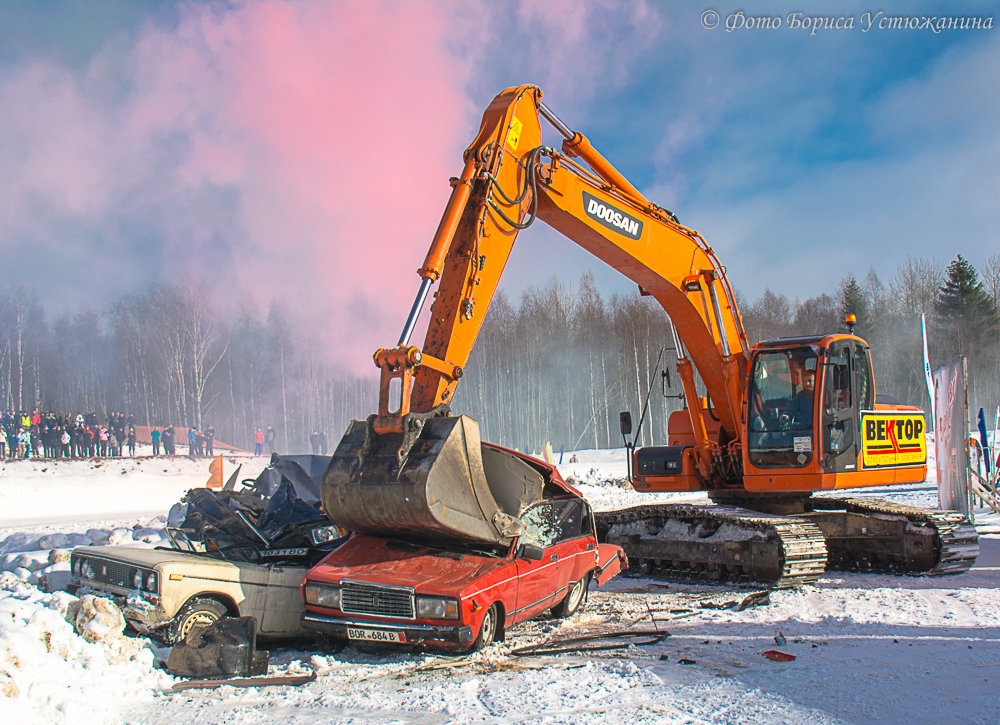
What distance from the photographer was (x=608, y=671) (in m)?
5.53

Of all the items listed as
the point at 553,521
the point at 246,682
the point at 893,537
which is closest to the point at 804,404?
the point at 893,537

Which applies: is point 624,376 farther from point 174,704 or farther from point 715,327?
point 174,704

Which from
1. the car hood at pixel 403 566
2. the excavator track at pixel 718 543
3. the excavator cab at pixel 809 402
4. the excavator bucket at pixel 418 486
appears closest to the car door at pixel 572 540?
the excavator bucket at pixel 418 486

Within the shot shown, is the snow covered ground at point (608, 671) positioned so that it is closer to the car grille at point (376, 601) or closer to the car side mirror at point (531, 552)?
the car grille at point (376, 601)

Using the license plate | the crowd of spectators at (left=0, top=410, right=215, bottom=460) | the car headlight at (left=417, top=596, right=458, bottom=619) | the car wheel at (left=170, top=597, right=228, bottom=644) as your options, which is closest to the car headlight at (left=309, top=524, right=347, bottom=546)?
the car wheel at (left=170, top=597, right=228, bottom=644)

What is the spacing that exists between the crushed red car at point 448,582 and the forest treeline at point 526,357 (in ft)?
119

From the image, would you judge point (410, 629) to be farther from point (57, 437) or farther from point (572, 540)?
point (57, 437)

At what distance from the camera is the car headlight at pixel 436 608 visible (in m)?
5.83

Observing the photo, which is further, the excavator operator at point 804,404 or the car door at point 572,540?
the excavator operator at point 804,404

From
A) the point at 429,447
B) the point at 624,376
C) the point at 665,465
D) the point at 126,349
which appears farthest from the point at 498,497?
the point at 126,349

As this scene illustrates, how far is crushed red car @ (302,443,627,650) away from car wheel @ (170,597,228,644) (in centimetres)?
72

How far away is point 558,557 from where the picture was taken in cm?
725

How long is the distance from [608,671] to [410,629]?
1.52 meters

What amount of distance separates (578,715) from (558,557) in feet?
8.75
